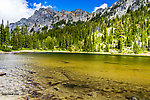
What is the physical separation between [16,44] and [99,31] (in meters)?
126

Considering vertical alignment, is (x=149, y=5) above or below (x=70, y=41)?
above

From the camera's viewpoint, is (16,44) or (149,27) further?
(149,27)

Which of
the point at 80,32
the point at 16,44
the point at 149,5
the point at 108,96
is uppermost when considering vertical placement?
the point at 149,5

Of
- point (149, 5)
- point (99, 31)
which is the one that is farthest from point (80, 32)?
point (149, 5)

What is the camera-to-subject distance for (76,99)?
25.3 feet

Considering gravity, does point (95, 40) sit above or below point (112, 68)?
above

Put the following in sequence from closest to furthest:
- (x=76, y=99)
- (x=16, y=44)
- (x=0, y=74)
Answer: (x=76, y=99) < (x=0, y=74) < (x=16, y=44)

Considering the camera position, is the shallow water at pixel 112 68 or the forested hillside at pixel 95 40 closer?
the shallow water at pixel 112 68

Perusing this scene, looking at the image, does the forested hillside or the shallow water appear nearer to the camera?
the shallow water

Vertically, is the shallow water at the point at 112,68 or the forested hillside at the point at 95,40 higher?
the forested hillside at the point at 95,40

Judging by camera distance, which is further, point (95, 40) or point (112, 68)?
point (95, 40)

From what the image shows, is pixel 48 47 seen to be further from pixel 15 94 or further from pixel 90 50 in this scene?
pixel 15 94

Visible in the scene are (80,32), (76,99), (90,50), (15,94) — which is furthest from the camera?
(80,32)

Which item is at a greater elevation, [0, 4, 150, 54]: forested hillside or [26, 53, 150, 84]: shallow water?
[0, 4, 150, 54]: forested hillside
